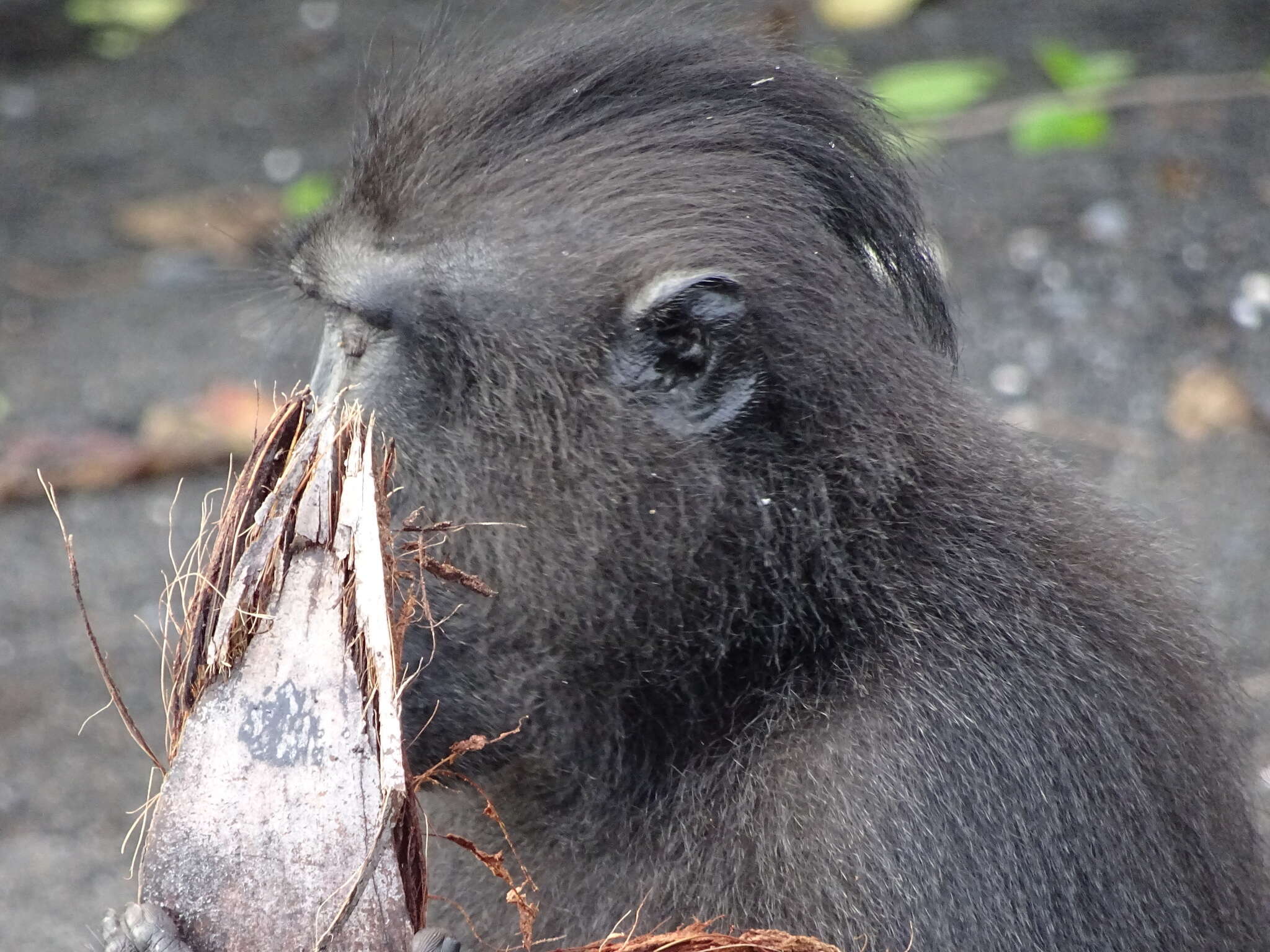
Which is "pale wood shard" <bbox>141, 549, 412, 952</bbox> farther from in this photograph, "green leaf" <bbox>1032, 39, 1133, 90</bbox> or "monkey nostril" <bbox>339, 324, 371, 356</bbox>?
"green leaf" <bbox>1032, 39, 1133, 90</bbox>

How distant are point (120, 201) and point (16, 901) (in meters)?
3.47

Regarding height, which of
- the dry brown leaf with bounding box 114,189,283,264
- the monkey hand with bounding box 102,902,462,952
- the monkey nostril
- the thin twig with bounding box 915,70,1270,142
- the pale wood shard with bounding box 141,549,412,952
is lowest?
the dry brown leaf with bounding box 114,189,283,264

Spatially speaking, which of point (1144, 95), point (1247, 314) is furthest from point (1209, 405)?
point (1144, 95)

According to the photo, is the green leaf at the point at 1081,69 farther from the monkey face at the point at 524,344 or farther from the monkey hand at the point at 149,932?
the monkey hand at the point at 149,932

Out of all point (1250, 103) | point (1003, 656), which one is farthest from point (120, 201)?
point (1003, 656)

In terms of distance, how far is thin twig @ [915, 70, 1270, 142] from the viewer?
5656 mm

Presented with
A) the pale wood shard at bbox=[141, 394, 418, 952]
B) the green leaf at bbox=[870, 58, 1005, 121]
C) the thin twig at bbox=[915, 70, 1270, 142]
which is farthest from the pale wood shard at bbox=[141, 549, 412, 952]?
the thin twig at bbox=[915, 70, 1270, 142]

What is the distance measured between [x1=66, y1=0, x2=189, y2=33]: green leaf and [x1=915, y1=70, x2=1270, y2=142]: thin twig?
383 cm

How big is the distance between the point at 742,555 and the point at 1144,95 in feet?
13.1

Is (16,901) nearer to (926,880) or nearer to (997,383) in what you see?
(926,880)

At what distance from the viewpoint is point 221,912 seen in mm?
1829

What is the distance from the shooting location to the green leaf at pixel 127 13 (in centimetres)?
716

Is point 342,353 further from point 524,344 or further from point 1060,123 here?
point 1060,123

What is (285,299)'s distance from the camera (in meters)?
3.08
